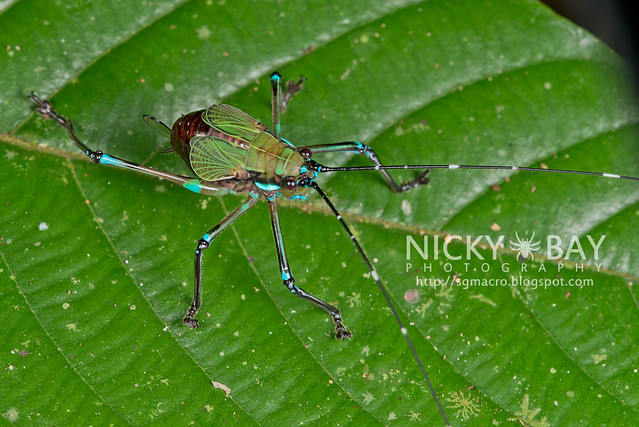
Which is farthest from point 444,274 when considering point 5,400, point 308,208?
point 5,400

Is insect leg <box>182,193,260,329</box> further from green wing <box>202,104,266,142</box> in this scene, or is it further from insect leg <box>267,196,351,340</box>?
green wing <box>202,104,266,142</box>

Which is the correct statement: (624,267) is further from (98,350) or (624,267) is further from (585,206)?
(98,350)

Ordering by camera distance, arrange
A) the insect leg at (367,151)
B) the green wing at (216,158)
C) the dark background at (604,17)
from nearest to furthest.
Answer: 1. the green wing at (216,158)
2. the insect leg at (367,151)
3. the dark background at (604,17)

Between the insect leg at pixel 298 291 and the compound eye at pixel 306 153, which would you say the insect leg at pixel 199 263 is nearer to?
the insect leg at pixel 298 291

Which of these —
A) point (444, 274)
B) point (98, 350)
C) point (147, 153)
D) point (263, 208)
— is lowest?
point (444, 274)

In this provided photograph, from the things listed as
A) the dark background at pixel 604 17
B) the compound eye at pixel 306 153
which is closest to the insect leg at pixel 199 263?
the compound eye at pixel 306 153

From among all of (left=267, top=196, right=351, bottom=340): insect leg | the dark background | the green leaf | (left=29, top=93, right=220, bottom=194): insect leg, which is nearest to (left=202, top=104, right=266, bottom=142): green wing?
the green leaf

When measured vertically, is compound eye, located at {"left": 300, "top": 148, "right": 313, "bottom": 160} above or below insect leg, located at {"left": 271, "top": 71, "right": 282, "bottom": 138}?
below
